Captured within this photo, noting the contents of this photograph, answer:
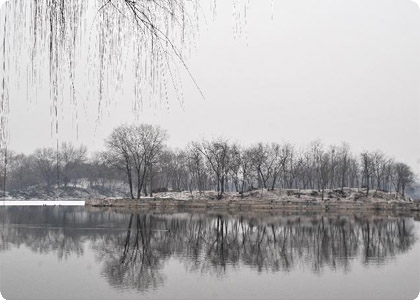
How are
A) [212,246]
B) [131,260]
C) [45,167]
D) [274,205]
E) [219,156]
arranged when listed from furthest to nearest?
[45,167] → [219,156] → [274,205] → [212,246] → [131,260]

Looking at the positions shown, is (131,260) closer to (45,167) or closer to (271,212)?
(271,212)

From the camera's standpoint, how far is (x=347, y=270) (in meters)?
15.8

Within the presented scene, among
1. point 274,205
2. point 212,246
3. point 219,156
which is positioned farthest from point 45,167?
point 212,246

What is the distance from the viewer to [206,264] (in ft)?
54.3

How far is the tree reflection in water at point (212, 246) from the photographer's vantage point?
16.1 m

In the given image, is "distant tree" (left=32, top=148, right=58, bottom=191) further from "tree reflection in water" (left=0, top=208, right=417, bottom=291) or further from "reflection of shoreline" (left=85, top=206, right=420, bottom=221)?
"tree reflection in water" (left=0, top=208, right=417, bottom=291)

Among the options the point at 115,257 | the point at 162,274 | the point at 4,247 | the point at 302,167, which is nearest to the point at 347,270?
the point at 162,274

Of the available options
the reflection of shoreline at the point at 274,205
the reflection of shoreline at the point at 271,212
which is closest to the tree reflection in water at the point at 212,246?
the reflection of shoreline at the point at 271,212

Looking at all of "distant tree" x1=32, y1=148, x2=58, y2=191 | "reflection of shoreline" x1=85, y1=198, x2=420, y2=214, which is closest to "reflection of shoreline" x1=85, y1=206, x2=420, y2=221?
"reflection of shoreline" x1=85, y1=198, x2=420, y2=214

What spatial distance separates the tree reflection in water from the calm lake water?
4 cm

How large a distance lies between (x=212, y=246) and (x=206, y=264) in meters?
4.94

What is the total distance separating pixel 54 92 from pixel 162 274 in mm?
11479

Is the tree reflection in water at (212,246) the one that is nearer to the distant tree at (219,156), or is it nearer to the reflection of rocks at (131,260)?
the reflection of rocks at (131,260)

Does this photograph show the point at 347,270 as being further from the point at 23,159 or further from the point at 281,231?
the point at 23,159
